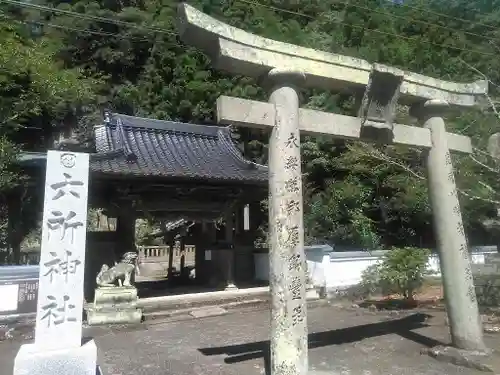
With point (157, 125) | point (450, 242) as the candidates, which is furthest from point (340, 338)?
point (157, 125)

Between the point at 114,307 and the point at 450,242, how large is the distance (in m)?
7.17

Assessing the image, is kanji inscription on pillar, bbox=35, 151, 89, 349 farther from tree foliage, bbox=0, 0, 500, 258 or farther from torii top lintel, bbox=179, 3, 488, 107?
tree foliage, bbox=0, 0, 500, 258

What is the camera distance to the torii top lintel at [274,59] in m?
4.62

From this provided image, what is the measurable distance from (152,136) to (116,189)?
11.1 ft

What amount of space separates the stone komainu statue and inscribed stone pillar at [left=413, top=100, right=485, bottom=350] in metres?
6.84

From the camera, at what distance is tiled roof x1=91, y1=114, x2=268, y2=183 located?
10117 millimetres

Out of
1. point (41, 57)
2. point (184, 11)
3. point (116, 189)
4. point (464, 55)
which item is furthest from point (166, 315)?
point (464, 55)

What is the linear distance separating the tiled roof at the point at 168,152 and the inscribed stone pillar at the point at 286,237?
18.8 ft

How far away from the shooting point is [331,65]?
548cm

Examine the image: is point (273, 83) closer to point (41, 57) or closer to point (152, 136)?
point (152, 136)

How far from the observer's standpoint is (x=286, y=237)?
4.68 metres

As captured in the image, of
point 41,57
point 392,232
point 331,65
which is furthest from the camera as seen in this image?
point 41,57

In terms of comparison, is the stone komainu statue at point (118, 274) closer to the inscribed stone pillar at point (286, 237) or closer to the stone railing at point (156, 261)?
the inscribed stone pillar at point (286, 237)

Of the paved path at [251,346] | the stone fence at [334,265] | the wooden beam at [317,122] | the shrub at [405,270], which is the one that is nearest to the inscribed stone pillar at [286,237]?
the wooden beam at [317,122]
